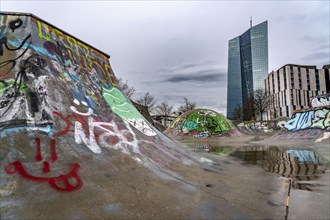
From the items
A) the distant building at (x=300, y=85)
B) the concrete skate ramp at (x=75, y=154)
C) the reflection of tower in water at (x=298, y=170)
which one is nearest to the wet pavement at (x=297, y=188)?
the reflection of tower in water at (x=298, y=170)

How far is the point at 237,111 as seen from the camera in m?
66.5

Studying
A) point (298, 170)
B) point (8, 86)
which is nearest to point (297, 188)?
point (298, 170)

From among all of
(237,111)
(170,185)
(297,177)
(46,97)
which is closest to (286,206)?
(170,185)

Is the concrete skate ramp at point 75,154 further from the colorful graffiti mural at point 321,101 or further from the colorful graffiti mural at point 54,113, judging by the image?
the colorful graffiti mural at point 321,101

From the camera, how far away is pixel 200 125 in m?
28.5

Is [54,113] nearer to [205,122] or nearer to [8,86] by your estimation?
[8,86]

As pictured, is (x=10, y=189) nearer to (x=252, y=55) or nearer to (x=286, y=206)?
(x=286, y=206)

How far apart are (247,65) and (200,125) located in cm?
10920

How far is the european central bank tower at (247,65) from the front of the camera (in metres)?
124

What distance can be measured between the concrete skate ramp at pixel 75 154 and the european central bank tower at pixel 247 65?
396 feet

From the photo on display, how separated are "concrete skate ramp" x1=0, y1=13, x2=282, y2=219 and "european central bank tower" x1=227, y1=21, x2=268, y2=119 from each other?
121 meters

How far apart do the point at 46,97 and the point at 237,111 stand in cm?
6481

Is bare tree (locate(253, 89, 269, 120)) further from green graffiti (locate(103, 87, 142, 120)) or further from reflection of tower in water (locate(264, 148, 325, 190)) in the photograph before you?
green graffiti (locate(103, 87, 142, 120))

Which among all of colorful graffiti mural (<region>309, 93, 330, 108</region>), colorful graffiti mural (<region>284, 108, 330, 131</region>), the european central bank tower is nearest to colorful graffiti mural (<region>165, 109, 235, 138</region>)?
colorful graffiti mural (<region>309, 93, 330, 108</region>)
